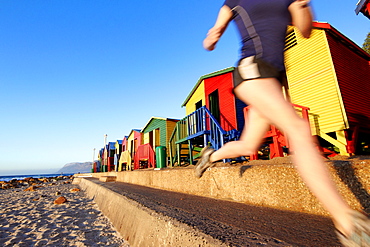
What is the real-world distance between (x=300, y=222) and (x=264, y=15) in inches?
57.4

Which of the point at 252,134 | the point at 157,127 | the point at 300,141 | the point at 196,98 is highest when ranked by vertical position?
the point at 196,98

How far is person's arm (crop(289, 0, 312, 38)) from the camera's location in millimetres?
1118

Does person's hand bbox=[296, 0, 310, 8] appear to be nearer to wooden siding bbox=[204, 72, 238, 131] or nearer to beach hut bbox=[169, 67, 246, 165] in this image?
beach hut bbox=[169, 67, 246, 165]

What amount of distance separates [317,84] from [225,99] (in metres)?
4.00

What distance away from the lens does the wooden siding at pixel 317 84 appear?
23.2ft

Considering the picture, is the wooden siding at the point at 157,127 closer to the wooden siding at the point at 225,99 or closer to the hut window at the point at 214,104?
the hut window at the point at 214,104

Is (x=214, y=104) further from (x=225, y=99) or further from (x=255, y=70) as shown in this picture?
(x=255, y=70)

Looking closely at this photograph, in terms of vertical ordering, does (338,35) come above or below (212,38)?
above

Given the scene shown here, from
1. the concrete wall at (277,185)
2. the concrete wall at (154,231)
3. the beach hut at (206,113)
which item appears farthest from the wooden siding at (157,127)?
the concrete wall at (154,231)

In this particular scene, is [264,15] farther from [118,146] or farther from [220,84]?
[118,146]

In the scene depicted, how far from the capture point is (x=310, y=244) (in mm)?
980

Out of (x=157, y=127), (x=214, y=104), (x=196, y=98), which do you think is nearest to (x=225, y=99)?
(x=214, y=104)

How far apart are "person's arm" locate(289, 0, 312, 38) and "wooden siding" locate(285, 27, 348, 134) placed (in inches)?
254

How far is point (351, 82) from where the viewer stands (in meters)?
7.71
